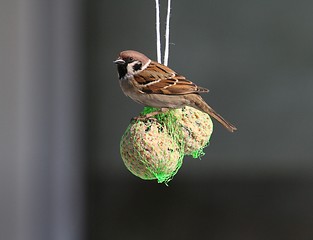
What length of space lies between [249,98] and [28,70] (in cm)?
113

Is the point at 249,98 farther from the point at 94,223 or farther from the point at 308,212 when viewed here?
the point at 94,223

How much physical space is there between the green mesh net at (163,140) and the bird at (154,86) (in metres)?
0.08

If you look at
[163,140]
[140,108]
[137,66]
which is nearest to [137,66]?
[137,66]

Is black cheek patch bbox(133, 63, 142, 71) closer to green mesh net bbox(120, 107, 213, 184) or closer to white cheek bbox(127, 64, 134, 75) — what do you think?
white cheek bbox(127, 64, 134, 75)

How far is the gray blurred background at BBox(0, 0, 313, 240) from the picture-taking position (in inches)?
135

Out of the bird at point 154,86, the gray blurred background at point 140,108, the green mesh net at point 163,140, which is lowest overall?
the gray blurred background at point 140,108

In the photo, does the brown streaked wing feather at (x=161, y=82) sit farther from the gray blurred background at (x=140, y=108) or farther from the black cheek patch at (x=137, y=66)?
the gray blurred background at (x=140, y=108)

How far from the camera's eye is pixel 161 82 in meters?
1.56

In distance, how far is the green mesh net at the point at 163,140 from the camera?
1601 mm

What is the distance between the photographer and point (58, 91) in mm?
3617

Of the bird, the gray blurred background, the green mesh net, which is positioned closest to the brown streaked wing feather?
the bird

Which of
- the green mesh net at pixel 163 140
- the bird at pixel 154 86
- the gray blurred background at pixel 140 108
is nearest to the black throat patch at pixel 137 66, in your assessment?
the bird at pixel 154 86

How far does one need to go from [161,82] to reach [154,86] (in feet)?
0.07

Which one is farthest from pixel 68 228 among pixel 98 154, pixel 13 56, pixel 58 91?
pixel 13 56
